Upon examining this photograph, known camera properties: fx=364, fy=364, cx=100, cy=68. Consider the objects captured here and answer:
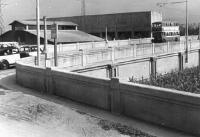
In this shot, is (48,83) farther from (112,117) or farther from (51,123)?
(51,123)

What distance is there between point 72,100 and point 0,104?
2681 millimetres

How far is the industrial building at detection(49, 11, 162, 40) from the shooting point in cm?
8794

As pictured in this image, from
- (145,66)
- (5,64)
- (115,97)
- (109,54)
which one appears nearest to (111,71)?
(109,54)

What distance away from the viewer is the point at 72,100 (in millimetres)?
13938

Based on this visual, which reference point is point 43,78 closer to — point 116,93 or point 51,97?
point 51,97

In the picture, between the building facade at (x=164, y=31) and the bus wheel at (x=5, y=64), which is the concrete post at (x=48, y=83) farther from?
the building facade at (x=164, y=31)

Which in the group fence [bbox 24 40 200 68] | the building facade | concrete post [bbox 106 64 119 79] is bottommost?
concrete post [bbox 106 64 119 79]

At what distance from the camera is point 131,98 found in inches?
446

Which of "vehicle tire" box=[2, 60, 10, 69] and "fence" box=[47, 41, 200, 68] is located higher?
"fence" box=[47, 41, 200, 68]

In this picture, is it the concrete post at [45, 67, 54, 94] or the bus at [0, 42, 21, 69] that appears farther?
the bus at [0, 42, 21, 69]

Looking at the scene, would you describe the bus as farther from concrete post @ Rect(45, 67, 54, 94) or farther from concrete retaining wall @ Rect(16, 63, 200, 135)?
concrete post @ Rect(45, 67, 54, 94)

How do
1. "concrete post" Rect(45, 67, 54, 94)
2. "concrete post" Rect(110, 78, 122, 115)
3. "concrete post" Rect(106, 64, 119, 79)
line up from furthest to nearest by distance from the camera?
"concrete post" Rect(106, 64, 119, 79), "concrete post" Rect(45, 67, 54, 94), "concrete post" Rect(110, 78, 122, 115)

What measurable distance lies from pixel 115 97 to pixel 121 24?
81.7 m

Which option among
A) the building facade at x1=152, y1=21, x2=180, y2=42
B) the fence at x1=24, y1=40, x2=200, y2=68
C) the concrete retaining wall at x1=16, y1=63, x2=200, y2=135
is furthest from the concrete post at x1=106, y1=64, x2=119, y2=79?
the building facade at x1=152, y1=21, x2=180, y2=42
